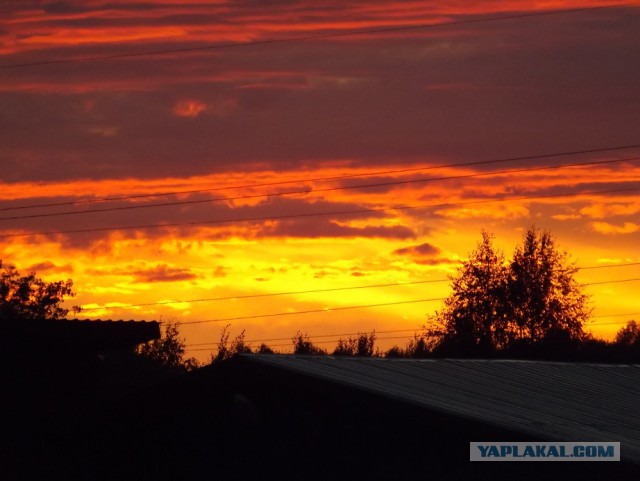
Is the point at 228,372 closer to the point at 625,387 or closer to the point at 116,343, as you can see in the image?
the point at 116,343

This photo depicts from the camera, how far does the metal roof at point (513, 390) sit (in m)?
19.0

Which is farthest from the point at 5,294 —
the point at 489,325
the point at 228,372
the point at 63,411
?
the point at 228,372

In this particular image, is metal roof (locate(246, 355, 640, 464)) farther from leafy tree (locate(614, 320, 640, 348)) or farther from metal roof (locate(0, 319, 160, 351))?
leafy tree (locate(614, 320, 640, 348))

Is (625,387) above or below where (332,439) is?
above

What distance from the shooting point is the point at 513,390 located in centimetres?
2350

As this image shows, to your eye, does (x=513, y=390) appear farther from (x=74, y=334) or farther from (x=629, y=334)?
(x=629, y=334)

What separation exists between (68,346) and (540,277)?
65897 millimetres

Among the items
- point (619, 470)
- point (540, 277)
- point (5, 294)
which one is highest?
point (540, 277)

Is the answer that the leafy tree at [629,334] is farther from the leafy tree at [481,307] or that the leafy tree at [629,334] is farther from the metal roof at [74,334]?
the metal roof at [74,334]

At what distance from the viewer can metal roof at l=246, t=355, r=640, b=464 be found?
1895 centimetres

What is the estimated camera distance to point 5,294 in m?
78.0

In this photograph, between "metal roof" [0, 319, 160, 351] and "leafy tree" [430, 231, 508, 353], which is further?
"leafy tree" [430, 231, 508, 353]

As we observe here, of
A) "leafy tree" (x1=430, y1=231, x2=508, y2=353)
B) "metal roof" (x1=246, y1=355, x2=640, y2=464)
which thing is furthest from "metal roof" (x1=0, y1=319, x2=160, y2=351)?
"leafy tree" (x1=430, y1=231, x2=508, y2=353)

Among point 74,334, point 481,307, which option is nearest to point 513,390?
point 74,334
